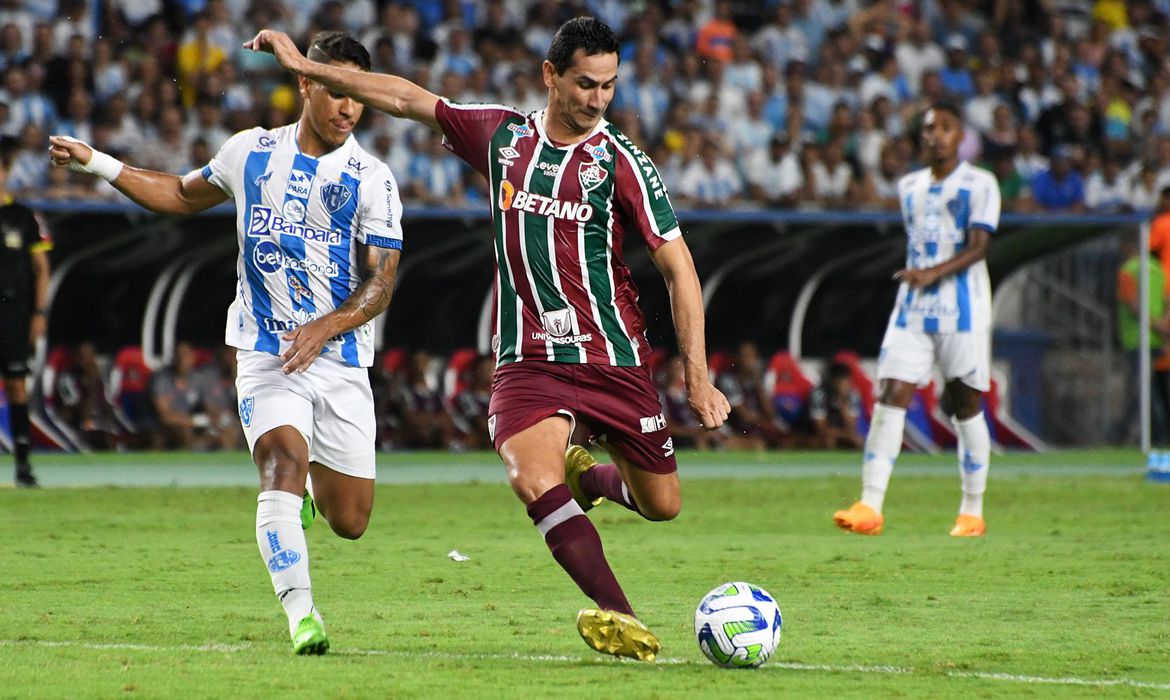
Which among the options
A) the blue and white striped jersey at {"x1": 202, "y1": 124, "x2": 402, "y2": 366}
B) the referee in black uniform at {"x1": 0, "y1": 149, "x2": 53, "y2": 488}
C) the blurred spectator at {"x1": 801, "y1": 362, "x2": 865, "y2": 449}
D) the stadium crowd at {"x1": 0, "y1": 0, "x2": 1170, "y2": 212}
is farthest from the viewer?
the blurred spectator at {"x1": 801, "y1": 362, "x2": 865, "y2": 449}

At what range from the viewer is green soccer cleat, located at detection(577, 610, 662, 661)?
5.98m

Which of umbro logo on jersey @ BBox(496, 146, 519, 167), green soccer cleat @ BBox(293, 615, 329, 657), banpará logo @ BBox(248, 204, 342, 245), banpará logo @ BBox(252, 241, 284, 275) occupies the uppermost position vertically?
umbro logo on jersey @ BBox(496, 146, 519, 167)

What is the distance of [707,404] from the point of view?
6145mm

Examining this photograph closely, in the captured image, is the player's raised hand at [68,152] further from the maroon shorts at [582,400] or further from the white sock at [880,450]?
the white sock at [880,450]

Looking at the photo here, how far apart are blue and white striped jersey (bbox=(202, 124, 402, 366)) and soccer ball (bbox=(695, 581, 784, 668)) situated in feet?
6.24

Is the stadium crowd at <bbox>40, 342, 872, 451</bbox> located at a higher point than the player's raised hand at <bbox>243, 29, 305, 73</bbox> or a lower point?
lower

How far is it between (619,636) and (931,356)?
19.5ft

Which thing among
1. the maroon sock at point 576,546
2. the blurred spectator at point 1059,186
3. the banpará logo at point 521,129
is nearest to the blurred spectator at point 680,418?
the blurred spectator at point 1059,186

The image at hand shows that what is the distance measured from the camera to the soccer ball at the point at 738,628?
606 cm

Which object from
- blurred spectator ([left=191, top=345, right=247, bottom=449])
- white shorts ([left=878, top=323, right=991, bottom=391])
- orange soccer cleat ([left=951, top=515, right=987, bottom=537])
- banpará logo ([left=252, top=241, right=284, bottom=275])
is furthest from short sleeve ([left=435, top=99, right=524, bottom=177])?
blurred spectator ([left=191, top=345, right=247, bottom=449])

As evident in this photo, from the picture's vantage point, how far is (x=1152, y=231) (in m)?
19.5

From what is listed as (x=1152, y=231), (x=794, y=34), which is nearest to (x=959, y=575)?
(x=1152, y=231)

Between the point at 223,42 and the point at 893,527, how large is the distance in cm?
1115

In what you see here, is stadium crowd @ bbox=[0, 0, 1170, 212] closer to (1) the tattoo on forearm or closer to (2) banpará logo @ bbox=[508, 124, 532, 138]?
(1) the tattoo on forearm
